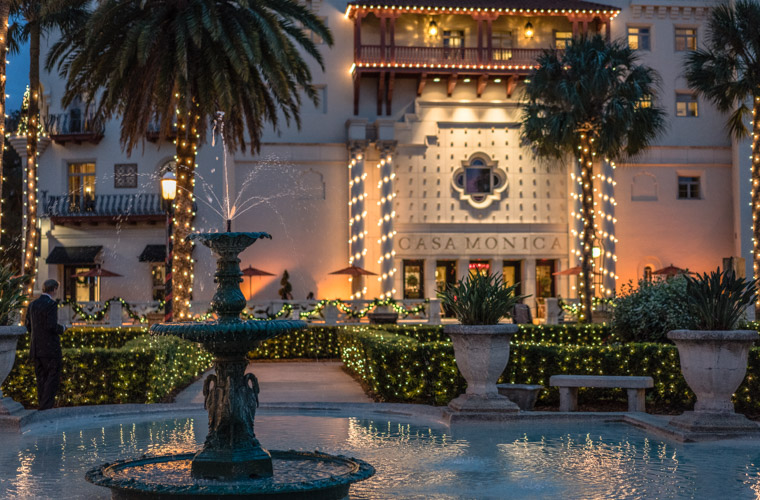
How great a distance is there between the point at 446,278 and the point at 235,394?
1324 inches

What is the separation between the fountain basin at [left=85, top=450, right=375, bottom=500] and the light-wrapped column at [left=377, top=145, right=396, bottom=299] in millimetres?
30971

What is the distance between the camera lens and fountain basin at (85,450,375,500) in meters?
6.96

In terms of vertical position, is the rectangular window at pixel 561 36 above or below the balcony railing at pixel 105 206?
above

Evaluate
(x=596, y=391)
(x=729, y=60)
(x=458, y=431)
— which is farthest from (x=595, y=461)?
(x=729, y=60)

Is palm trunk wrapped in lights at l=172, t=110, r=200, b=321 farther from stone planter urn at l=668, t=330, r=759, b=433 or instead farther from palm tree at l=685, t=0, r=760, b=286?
palm tree at l=685, t=0, r=760, b=286

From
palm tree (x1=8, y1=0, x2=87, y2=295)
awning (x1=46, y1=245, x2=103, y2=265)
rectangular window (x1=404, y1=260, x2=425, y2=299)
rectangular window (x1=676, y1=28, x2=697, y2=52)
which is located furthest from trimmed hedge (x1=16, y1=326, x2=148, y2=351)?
rectangular window (x1=676, y1=28, x2=697, y2=52)

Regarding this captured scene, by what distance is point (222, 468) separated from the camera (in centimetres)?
776

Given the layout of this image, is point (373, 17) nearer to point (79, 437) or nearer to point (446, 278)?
point (446, 278)

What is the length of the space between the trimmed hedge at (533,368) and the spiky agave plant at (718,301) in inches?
98.4

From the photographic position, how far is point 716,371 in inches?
417

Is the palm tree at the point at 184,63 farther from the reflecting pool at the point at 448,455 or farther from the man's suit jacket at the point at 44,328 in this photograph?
the reflecting pool at the point at 448,455

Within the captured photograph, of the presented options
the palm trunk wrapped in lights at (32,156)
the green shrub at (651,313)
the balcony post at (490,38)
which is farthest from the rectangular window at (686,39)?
the palm trunk wrapped in lights at (32,156)

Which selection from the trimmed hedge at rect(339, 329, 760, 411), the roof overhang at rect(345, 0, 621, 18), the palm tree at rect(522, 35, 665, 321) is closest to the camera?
the trimmed hedge at rect(339, 329, 760, 411)

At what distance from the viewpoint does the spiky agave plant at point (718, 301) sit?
1083 centimetres
